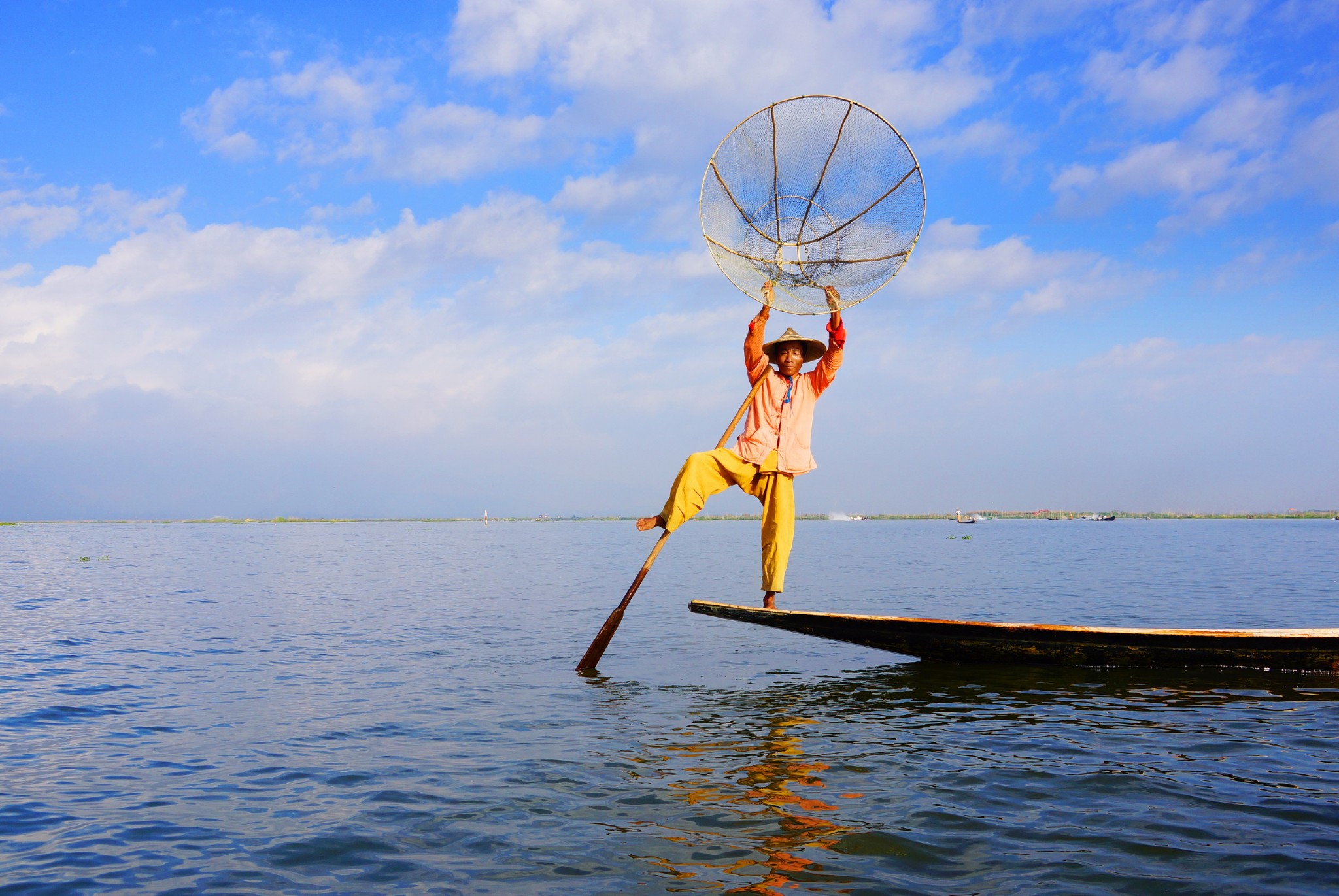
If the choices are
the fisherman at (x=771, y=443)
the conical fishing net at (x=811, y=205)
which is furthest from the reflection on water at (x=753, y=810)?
the conical fishing net at (x=811, y=205)

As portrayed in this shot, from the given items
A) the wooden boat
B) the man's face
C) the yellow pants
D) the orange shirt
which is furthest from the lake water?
the man's face

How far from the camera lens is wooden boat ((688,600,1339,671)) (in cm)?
951

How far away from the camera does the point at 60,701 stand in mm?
9430

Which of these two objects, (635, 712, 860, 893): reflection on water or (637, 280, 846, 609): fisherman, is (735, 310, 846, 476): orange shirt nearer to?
(637, 280, 846, 609): fisherman

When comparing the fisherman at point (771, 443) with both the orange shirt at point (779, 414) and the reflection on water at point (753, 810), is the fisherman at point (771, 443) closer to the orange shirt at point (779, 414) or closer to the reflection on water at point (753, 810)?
the orange shirt at point (779, 414)

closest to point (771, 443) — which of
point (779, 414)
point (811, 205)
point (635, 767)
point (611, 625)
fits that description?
point (779, 414)

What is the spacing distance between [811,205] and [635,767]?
6.27m

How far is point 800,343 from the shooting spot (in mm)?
9234

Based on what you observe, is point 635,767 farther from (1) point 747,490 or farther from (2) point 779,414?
(2) point 779,414

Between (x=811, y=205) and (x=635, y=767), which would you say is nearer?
(x=635, y=767)

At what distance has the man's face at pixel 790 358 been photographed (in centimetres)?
932

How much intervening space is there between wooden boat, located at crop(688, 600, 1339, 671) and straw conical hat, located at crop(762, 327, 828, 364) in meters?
2.98

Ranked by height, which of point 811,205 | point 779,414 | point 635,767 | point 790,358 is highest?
point 811,205

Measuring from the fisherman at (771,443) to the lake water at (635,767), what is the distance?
2.22m
